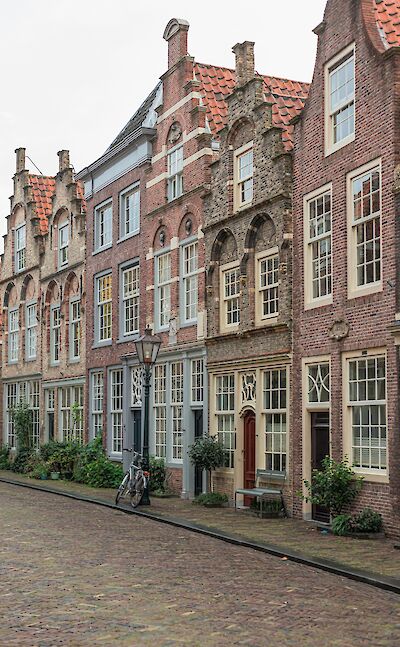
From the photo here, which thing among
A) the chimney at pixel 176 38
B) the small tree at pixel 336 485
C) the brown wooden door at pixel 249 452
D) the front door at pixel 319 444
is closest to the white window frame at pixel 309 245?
the front door at pixel 319 444

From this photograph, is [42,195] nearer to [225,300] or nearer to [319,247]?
[225,300]

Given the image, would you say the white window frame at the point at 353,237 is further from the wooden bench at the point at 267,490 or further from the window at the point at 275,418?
the wooden bench at the point at 267,490

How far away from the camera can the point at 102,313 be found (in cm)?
3288

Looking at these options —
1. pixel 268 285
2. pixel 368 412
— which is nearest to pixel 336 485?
pixel 368 412

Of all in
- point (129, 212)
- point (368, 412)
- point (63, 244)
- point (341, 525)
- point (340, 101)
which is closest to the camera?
point (341, 525)

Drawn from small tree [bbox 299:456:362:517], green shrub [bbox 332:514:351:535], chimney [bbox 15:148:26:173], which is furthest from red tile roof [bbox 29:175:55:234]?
green shrub [bbox 332:514:351:535]

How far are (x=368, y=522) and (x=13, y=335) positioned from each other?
28.4 meters

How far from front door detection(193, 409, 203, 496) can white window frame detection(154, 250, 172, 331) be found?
2.87 metres

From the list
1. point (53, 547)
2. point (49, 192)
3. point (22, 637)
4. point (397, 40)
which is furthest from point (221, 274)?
Result: point (49, 192)

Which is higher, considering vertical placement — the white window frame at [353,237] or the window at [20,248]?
the window at [20,248]

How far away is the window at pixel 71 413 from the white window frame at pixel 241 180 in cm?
1353

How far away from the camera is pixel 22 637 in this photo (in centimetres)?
915

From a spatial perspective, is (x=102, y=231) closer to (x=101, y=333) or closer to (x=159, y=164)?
(x=101, y=333)

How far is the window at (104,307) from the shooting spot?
106ft
